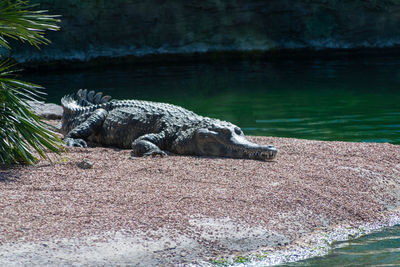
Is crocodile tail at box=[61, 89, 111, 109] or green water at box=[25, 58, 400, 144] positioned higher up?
crocodile tail at box=[61, 89, 111, 109]

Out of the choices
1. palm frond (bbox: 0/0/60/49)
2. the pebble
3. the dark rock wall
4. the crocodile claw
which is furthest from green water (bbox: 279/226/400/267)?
the dark rock wall

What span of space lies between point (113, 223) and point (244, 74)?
12.9m

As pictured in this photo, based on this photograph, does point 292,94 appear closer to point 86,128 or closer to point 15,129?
point 86,128

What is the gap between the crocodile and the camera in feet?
22.1

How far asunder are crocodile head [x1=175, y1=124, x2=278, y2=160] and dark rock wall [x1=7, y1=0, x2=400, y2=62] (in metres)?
13.9

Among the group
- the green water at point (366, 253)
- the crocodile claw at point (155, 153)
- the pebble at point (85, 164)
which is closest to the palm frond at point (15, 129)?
the pebble at point (85, 164)

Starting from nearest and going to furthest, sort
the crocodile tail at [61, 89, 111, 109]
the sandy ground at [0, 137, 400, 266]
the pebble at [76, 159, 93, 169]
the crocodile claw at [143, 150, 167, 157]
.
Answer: the sandy ground at [0, 137, 400, 266], the pebble at [76, 159, 93, 169], the crocodile claw at [143, 150, 167, 157], the crocodile tail at [61, 89, 111, 109]

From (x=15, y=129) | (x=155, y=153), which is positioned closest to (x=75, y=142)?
(x=155, y=153)

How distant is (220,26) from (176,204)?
16.7 m

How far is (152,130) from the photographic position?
7.44 metres

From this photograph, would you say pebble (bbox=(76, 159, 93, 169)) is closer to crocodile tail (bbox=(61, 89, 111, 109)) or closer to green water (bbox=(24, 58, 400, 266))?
green water (bbox=(24, 58, 400, 266))

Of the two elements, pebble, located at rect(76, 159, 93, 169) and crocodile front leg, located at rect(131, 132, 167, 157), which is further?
crocodile front leg, located at rect(131, 132, 167, 157)

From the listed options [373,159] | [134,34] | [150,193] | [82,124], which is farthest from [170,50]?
[150,193]

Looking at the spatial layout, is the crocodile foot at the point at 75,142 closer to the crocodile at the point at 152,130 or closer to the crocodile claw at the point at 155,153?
the crocodile at the point at 152,130
